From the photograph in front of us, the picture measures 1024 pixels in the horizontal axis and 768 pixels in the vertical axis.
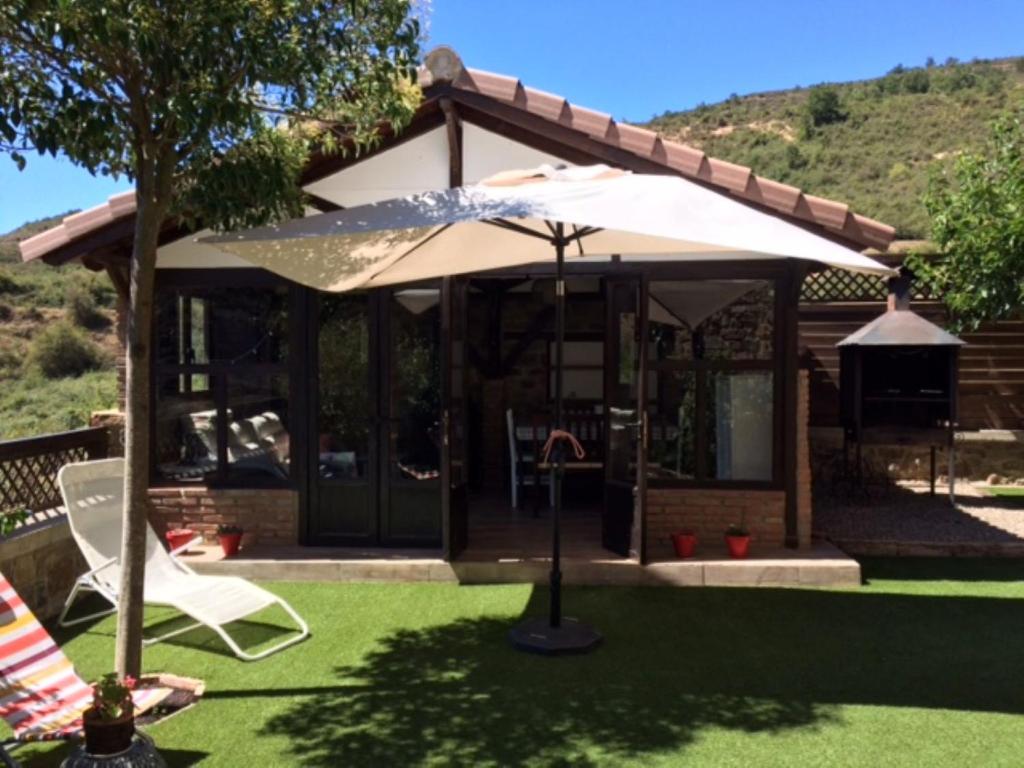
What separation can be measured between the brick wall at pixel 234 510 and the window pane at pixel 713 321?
3216 mm

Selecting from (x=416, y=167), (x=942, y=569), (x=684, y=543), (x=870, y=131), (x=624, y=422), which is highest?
(x=870, y=131)

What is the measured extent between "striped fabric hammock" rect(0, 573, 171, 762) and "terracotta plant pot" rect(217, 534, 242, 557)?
2.36 m

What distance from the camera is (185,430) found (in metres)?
6.84

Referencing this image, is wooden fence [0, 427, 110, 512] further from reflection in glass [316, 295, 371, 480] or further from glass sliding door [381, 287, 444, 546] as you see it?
glass sliding door [381, 287, 444, 546]

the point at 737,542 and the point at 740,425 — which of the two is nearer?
the point at 737,542

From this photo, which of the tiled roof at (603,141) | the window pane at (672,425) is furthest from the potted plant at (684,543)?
the tiled roof at (603,141)

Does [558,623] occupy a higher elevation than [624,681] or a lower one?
higher

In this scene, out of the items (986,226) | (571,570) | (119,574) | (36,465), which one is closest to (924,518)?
(986,226)

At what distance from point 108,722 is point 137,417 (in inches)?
55.4

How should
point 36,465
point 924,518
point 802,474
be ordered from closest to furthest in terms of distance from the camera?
1. point 36,465
2. point 802,474
3. point 924,518

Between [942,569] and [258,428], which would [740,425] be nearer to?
[942,569]

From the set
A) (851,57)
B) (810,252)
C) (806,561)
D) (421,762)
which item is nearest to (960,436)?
(806,561)

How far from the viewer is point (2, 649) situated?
3643 millimetres

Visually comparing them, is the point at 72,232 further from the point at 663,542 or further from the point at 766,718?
the point at 766,718
